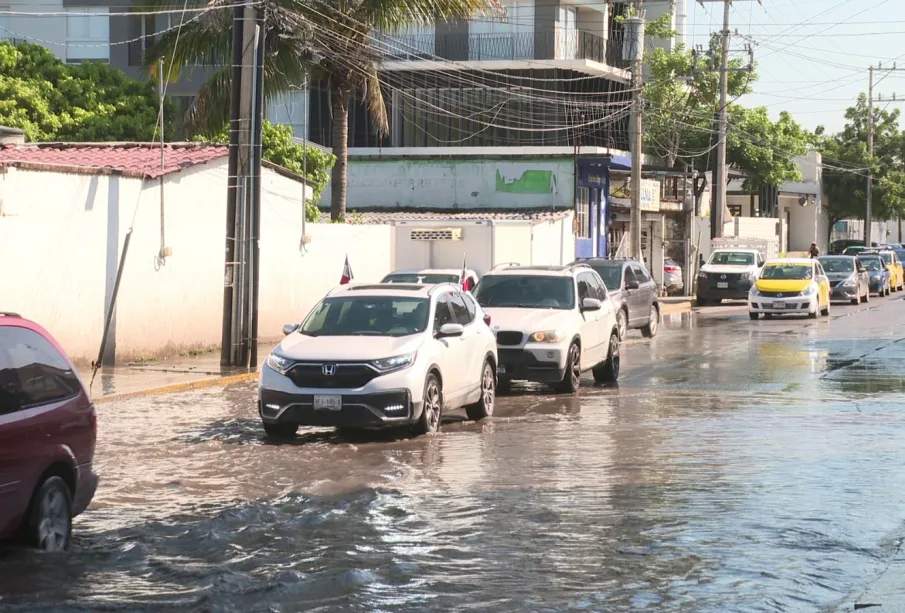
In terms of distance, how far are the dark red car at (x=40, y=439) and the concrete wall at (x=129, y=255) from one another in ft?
38.8

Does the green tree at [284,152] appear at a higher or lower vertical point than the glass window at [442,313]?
higher

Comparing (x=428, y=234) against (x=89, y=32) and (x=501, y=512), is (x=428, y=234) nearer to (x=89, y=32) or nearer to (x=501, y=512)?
(x=89, y=32)

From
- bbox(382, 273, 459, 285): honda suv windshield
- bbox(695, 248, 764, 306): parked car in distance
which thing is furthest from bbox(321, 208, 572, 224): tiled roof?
bbox(382, 273, 459, 285): honda suv windshield

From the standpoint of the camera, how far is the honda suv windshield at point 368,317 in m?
15.3

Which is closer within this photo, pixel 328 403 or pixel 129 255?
pixel 328 403

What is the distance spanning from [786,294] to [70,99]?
19613 mm

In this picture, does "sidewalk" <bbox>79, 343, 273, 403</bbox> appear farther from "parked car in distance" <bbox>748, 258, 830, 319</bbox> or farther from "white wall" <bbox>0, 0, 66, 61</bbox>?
"white wall" <bbox>0, 0, 66, 61</bbox>

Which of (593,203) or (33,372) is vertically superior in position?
(593,203)

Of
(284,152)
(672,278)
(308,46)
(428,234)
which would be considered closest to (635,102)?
(428,234)

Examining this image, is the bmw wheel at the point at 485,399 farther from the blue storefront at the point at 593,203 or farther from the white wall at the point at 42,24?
the white wall at the point at 42,24

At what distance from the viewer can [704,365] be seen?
23984 mm

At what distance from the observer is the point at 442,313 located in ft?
52.1

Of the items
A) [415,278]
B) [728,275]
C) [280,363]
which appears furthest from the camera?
[728,275]

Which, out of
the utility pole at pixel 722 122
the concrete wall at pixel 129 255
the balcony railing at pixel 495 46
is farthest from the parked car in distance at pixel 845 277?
the concrete wall at pixel 129 255
